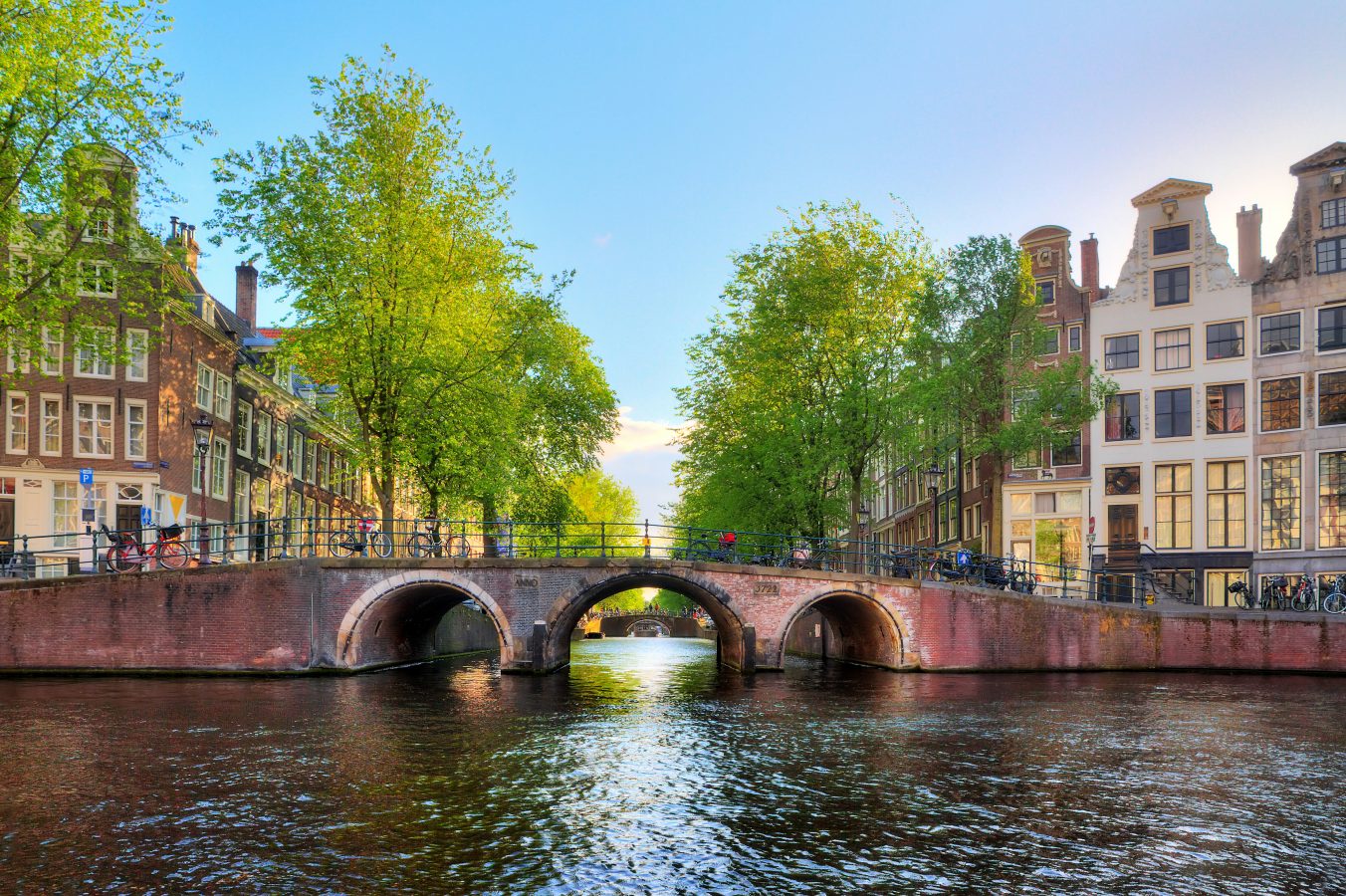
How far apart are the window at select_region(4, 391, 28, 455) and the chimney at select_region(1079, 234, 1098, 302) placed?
3744 cm

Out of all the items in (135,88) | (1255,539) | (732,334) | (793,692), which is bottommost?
(793,692)

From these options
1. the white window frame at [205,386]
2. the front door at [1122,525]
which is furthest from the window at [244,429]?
the front door at [1122,525]

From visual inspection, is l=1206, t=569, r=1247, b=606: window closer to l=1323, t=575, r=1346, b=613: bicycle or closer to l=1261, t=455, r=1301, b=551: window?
l=1261, t=455, r=1301, b=551: window

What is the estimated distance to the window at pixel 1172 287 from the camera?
4228 cm

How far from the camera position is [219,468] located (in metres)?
40.8

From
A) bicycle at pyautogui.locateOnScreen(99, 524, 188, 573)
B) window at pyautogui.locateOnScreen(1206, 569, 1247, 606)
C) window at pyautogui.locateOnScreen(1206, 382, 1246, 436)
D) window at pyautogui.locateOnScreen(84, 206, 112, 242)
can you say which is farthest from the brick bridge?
window at pyautogui.locateOnScreen(1206, 382, 1246, 436)

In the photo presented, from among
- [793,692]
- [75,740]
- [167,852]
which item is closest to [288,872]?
[167,852]

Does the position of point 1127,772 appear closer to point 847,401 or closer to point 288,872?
point 288,872

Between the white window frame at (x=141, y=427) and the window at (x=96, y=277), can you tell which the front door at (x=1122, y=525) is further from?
the window at (x=96, y=277)

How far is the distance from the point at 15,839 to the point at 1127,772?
11600 mm

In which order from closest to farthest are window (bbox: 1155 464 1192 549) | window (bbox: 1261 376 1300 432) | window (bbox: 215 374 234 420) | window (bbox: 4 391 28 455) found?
window (bbox: 4 391 28 455)
window (bbox: 1261 376 1300 432)
window (bbox: 215 374 234 420)
window (bbox: 1155 464 1192 549)

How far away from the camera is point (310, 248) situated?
31.5 meters

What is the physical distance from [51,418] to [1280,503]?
40.6 m

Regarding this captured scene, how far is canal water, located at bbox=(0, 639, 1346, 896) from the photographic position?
8812mm
